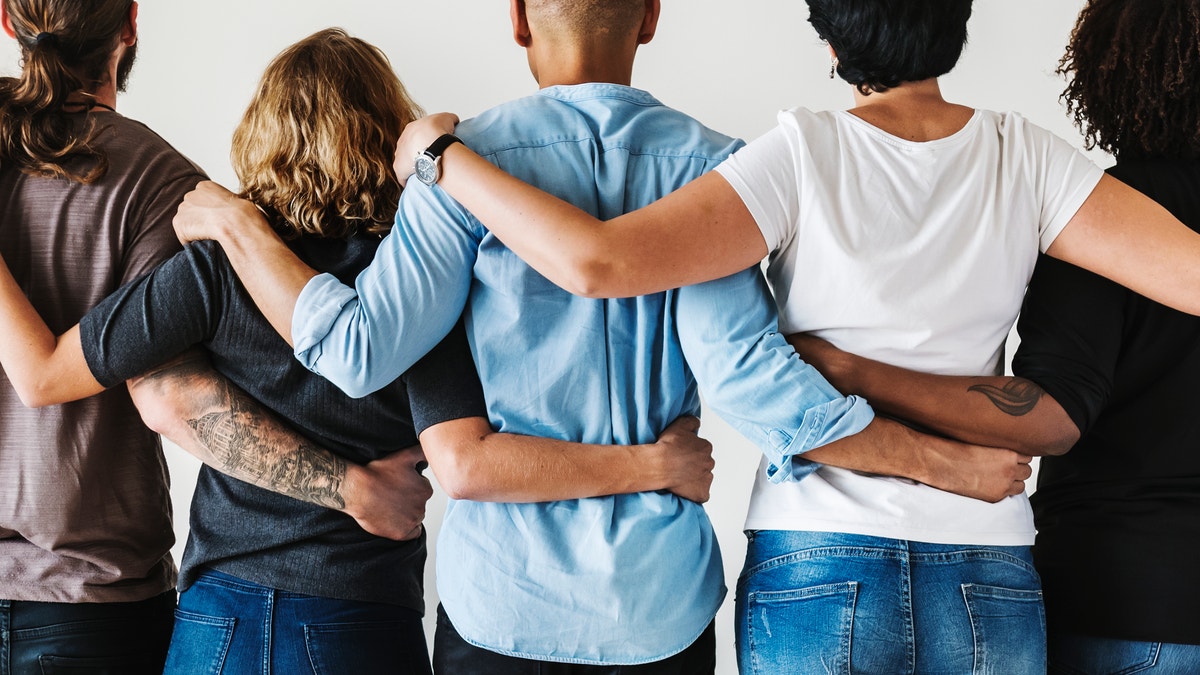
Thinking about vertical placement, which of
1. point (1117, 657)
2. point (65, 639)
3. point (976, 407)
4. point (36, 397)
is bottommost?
point (65, 639)

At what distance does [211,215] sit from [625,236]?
0.66 m

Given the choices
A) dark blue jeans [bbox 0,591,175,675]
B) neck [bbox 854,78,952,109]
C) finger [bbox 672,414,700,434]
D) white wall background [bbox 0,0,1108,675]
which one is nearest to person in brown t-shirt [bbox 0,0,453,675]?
dark blue jeans [bbox 0,591,175,675]

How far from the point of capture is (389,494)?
1561mm

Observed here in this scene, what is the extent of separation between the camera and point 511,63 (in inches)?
126

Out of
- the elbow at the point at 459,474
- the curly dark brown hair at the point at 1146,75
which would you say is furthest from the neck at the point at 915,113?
the elbow at the point at 459,474

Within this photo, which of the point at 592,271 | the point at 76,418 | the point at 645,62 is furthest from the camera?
the point at 645,62

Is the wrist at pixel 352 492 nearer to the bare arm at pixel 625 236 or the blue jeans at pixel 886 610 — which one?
the bare arm at pixel 625 236

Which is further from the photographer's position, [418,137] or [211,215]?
[211,215]

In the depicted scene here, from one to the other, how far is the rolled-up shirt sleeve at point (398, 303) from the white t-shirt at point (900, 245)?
1.15 ft

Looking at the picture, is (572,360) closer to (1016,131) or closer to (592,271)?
(592,271)

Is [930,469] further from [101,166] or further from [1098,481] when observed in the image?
[101,166]

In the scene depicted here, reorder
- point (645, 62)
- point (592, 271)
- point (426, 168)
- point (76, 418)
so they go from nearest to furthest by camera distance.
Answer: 1. point (592, 271)
2. point (426, 168)
3. point (76, 418)
4. point (645, 62)

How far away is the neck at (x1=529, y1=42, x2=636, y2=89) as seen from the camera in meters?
1.42

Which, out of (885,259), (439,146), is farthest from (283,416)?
(885,259)
